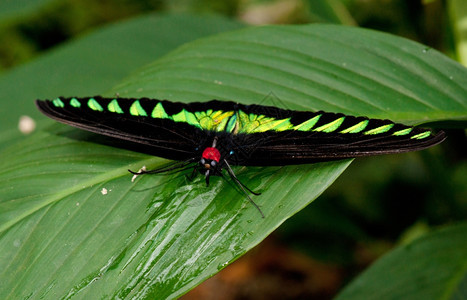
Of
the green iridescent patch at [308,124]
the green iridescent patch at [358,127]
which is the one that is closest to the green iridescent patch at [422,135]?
the green iridescent patch at [358,127]

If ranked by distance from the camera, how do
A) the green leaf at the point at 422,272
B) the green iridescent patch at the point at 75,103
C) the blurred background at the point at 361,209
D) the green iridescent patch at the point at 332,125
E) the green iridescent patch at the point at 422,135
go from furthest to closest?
the blurred background at the point at 361,209 < the green leaf at the point at 422,272 < the green iridescent patch at the point at 75,103 < the green iridescent patch at the point at 332,125 < the green iridescent patch at the point at 422,135

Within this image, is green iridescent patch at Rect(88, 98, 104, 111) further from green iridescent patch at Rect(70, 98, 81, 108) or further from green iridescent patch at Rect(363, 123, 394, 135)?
green iridescent patch at Rect(363, 123, 394, 135)

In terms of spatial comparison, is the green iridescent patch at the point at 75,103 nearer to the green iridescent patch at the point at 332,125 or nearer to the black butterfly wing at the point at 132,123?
the black butterfly wing at the point at 132,123

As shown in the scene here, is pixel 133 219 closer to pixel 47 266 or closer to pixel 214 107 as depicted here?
pixel 47 266

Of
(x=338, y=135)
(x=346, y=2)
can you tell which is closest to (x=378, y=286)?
(x=338, y=135)

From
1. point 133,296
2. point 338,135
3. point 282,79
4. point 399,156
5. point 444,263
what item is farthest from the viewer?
point 399,156

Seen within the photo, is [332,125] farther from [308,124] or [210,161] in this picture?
[210,161]

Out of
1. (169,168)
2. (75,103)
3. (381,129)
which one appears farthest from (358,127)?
(75,103)

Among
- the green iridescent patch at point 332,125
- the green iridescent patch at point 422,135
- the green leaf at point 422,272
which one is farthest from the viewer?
the green leaf at point 422,272
